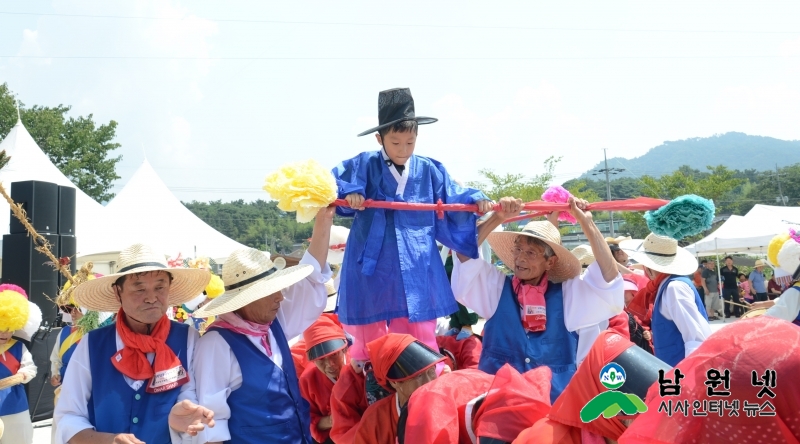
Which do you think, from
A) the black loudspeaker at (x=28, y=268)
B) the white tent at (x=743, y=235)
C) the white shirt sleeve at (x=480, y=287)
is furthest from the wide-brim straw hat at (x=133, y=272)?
the white tent at (x=743, y=235)

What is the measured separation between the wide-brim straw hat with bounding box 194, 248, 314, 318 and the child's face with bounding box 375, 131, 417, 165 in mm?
826

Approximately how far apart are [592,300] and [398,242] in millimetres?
1045

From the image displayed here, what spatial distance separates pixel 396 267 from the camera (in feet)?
11.1

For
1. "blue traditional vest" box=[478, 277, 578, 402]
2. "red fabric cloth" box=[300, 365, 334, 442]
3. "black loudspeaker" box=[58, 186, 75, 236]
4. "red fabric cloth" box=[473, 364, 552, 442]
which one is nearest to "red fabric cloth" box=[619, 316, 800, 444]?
"red fabric cloth" box=[473, 364, 552, 442]

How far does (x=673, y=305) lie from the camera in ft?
13.4

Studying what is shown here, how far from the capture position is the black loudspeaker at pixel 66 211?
35.8 ft

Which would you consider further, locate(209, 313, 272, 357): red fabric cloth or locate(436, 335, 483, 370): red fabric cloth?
locate(436, 335, 483, 370): red fabric cloth

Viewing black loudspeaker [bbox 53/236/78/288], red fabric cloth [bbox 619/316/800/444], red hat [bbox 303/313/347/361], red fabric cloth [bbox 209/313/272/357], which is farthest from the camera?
black loudspeaker [bbox 53/236/78/288]

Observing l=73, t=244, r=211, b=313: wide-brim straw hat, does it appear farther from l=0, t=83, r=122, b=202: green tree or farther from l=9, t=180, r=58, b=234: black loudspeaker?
l=0, t=83, r=122, b=202: green tree

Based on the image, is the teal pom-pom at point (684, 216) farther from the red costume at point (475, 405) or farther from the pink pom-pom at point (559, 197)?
the red costume at point (475, 405)

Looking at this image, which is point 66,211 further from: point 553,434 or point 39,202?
point 553,434

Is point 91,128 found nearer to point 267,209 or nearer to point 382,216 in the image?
point 382,216

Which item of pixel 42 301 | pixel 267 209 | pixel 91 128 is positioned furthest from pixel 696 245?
pixel 267 209

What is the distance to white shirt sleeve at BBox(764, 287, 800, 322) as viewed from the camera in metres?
4.15
